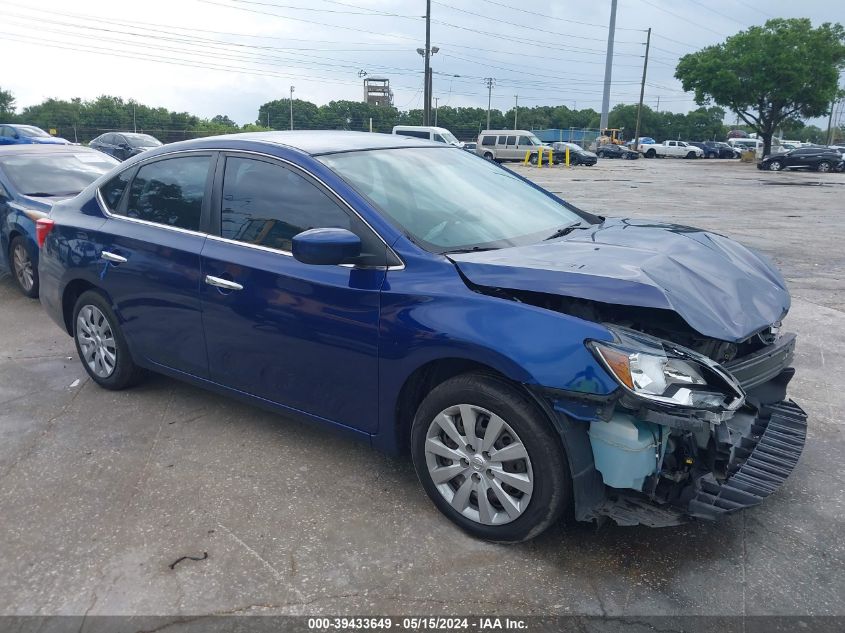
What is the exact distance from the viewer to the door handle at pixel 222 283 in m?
3.58

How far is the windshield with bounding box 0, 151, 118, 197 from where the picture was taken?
7.47 metres

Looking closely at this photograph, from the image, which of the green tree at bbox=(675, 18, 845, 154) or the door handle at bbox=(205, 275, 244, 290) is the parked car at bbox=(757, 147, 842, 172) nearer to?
the green tree at bbox=(675, 18, 845, 154)

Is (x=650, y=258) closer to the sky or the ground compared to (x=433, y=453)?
closer to the sky

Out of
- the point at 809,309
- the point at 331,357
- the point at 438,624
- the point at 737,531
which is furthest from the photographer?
the point at 809,309

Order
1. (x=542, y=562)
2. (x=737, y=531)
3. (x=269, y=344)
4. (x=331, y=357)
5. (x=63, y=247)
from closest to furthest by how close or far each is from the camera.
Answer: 1. (x=542, y=562)
2. (x=737, y=531)
3. (x=331, y=357)
4. (x=269, y=344)
5. (x=63, y=247)

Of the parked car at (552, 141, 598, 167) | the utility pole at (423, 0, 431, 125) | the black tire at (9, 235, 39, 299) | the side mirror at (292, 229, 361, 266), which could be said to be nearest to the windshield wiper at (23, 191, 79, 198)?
the black tire at (9, 235, 39, 299)

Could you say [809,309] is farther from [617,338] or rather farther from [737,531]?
[617,338]

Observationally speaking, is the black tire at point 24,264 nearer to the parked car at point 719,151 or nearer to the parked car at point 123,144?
the parked car at point 123,144

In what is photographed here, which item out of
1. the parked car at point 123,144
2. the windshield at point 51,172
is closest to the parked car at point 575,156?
the parked car at point 123,144

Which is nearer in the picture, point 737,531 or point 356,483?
point 737,531

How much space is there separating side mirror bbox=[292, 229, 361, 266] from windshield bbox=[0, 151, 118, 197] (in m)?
5.52

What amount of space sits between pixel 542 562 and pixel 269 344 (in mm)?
Answer: 1646

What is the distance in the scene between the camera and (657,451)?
2.61 metres

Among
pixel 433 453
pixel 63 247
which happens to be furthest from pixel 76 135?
pixel 433 453
